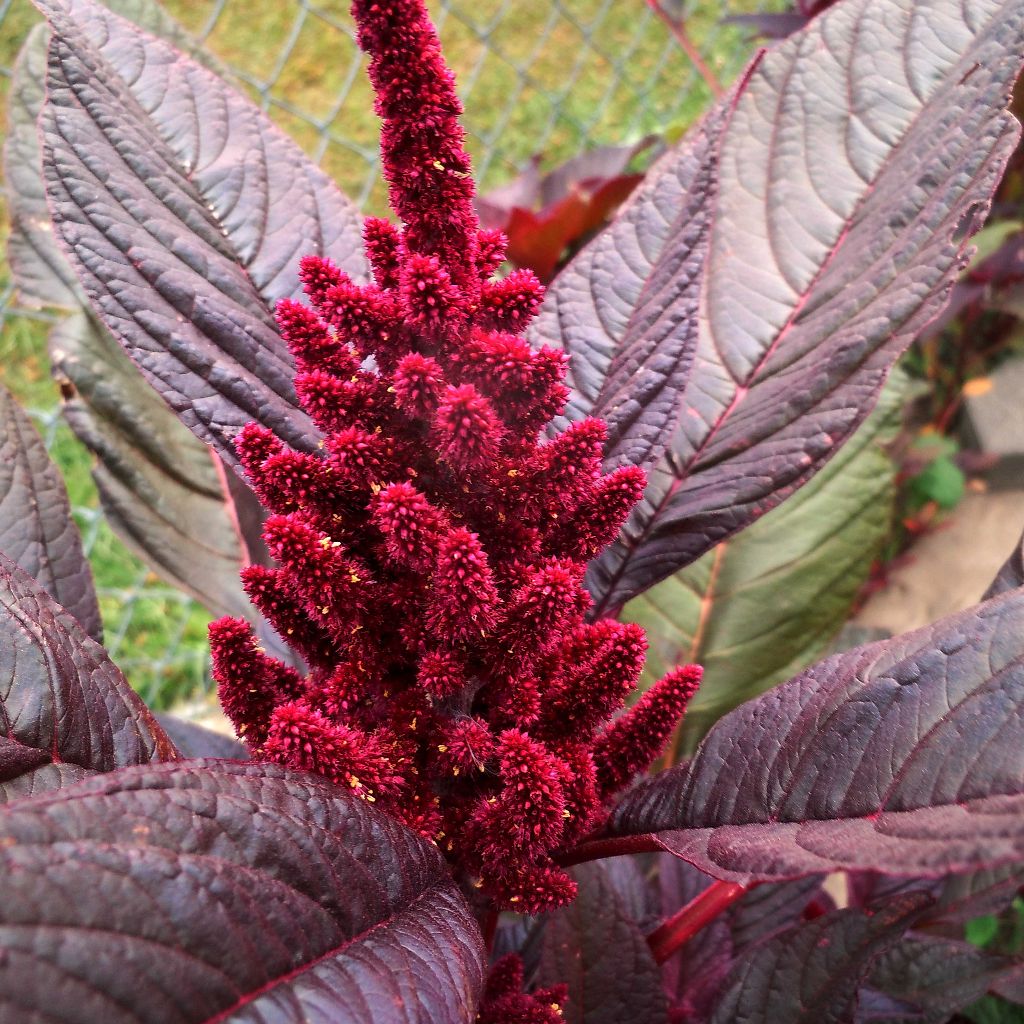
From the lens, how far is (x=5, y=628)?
0.60 meters

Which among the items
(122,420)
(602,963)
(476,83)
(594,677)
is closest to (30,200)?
(122,420)

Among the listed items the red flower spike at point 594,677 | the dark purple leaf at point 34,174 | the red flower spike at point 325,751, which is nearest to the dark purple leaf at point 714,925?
the red flower spike at point 594,677

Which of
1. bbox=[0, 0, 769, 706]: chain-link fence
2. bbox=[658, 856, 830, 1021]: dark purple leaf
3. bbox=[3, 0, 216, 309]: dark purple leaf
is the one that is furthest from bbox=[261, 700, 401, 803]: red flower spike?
bbox=[0, 0, 769, 706]: chain-link fence

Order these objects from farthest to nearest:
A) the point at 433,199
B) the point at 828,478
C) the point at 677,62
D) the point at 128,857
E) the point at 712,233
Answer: the point at 677,62, the point at 828,478, the point at 712,233, the point at 433,199, the point at 128,857

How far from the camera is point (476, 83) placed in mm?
4000

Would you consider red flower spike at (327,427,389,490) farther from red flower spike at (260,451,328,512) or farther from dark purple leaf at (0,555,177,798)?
dark purple leaf at (0,555,177,798)

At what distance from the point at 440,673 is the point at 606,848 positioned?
8.2 inches

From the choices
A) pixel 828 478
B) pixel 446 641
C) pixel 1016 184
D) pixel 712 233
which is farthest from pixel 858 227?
pixel 1016 184

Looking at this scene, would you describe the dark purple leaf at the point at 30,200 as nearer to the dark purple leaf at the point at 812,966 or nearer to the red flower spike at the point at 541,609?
the red flower spike at the point at 541,609

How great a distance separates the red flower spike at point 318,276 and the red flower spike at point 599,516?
7.8 inches

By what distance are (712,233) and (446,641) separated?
0.51m

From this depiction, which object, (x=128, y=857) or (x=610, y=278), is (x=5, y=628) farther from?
(x=610, y=278)

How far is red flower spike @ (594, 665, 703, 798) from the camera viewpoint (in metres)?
0.66

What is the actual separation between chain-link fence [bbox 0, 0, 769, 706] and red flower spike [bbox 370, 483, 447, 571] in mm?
2461
